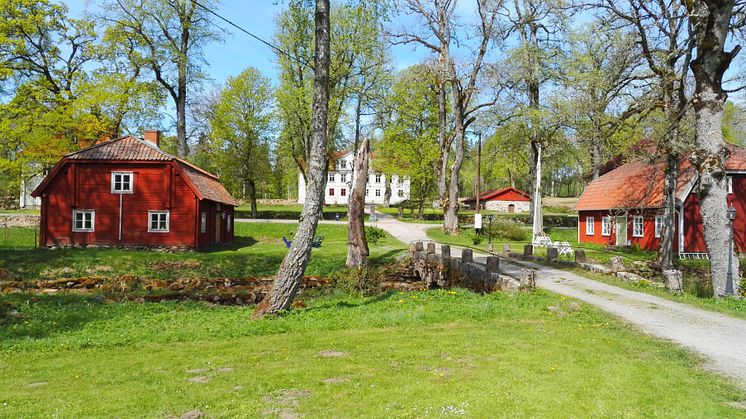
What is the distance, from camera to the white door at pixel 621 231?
3156 cm

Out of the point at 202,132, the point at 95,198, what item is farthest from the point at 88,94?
the point at 202,132

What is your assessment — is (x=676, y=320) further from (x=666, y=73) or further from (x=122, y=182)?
(x=122, y=182)

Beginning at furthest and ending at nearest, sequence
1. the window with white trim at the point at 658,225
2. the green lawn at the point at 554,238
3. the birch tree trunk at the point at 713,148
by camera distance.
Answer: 1. the window with white trim at the point at 658,225
2. the green lawn at the point at 554,238
3. the birch tree trunk at the point at 713,148

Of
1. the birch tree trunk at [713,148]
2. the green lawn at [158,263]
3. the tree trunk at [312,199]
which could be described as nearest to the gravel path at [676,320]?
the birch tree trunk at [713,148]

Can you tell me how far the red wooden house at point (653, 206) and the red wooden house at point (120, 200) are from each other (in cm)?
2359

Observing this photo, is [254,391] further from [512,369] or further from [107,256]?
[107,256]

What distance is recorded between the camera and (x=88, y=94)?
33906 mm

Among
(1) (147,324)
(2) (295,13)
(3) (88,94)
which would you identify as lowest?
(1) (147,324)

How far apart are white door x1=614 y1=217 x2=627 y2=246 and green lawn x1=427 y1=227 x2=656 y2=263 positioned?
119 centimetres

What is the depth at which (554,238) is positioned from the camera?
39.4 metres

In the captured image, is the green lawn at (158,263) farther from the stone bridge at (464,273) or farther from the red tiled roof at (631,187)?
the red tiled roof at (631,187)

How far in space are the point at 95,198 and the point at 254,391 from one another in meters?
28.2

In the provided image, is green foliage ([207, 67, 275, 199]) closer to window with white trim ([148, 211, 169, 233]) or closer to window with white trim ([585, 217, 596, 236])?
window with white trim ([148, 211, 169, 233])

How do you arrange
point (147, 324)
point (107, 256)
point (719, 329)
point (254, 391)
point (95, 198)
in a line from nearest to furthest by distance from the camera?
1. point (254, 391)
2. point (719, 329)
3. point (147, 324)
4. point (107, 256)
5. point (95, 198)
